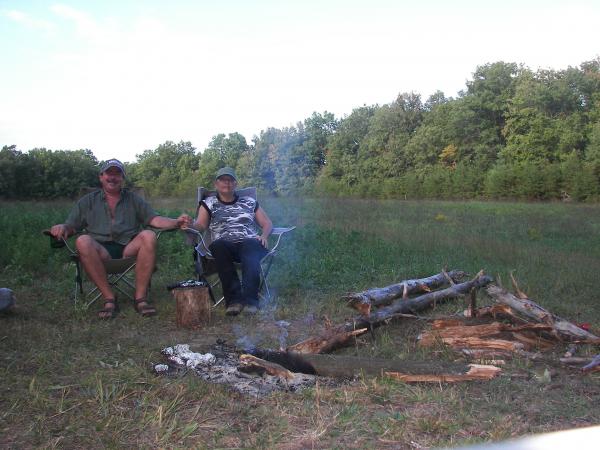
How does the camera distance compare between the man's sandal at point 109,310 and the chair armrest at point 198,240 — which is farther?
the chair armrest at point 198,240

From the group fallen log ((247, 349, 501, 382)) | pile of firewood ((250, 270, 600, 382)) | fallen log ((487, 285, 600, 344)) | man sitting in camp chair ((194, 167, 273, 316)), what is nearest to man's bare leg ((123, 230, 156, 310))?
man sitting in camp chair ((194, 167, 273, 316))

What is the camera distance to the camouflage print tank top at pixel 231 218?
4.56m

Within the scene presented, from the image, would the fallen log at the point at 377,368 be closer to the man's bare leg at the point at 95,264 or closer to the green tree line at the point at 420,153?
the man's bare leg at the point at 95,264

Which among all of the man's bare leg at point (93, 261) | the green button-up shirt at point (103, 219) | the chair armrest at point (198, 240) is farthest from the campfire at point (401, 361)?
the green button-up shirt at point (103, 219)

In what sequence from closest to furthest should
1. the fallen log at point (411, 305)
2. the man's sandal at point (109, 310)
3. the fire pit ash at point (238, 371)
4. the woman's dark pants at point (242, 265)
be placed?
1. the fire pit ash at point (238, 371)
2. the fallen log at point (411, 305)
3. the man's sandal at point (109, 310)
4. the woman's dark pants at point (242, 265)

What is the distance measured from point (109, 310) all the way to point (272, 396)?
1872 millimetres

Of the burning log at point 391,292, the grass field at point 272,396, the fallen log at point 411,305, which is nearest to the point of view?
the grass field at point 272,396

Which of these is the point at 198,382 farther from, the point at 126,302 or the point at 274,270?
the point at 274,270

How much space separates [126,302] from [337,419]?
8.61ft

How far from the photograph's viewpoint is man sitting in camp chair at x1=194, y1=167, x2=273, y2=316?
4.19 m

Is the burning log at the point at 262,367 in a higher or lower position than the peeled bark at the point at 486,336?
higher

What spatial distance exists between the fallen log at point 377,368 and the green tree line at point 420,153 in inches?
603

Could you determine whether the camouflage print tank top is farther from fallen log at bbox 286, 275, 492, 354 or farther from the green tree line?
the green tree line

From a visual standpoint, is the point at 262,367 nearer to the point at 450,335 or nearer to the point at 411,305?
the point at 450,335
